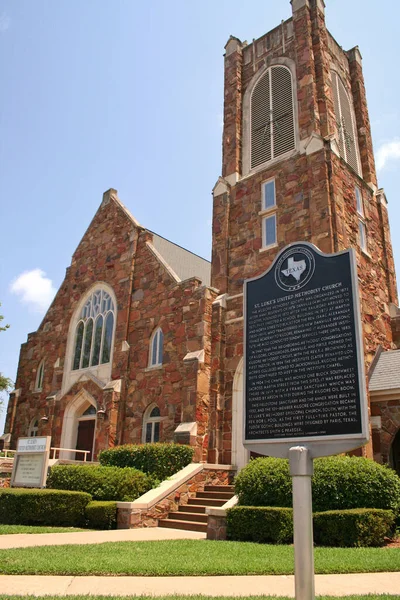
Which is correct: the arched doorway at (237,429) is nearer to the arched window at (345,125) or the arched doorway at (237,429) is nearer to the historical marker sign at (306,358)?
the arched window at (345,125)

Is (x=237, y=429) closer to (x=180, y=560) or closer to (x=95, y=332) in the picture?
(x=95, y=332)

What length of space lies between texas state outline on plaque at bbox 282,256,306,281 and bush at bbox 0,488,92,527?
989 cm

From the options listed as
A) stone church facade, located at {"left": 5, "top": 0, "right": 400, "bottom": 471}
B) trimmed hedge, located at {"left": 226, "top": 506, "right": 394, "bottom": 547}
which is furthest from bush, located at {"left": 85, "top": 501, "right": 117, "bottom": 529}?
stone church facade, located at {"left": 5, "top": 0, "right": 400, "bottom": 471}

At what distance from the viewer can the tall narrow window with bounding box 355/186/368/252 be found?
19561 mm

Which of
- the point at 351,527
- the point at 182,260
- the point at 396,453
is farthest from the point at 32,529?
the point at 182,260

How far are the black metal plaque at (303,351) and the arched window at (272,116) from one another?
15826 millimetres

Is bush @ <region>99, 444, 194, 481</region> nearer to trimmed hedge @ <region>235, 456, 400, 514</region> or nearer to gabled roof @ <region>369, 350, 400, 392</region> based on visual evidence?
trimmed hedge @ <region>235, 456, 400, 514</region>

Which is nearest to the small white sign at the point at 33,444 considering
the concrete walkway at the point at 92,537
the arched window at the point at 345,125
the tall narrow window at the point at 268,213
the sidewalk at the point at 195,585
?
the concrete walkway at the point at 92,537

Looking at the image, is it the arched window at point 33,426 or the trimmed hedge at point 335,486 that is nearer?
the trimmed hedge at point 335,486

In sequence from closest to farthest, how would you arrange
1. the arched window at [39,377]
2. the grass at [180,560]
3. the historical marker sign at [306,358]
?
the historical marker sign at [306,358]
the grass at [180,560]
the arched window at [39,377]

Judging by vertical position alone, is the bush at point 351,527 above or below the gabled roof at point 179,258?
below

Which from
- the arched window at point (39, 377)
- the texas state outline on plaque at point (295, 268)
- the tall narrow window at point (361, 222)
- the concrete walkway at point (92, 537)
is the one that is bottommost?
the concrete walkway at point (92, 537)

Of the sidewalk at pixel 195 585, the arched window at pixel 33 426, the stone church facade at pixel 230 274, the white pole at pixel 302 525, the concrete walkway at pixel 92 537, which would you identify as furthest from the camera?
the arched window at pixel 33 426

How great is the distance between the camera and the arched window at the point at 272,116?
21.0 m
